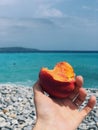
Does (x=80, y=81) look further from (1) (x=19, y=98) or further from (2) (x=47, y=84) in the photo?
(1) (x=19, y=98)

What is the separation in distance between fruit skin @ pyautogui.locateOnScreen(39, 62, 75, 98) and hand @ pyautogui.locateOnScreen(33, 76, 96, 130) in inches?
1.4

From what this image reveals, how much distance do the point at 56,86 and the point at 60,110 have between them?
6.4 inches

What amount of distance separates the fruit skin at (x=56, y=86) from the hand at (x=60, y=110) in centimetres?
4

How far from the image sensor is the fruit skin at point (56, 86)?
2.81m

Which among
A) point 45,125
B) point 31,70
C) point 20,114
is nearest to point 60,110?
point 45,125

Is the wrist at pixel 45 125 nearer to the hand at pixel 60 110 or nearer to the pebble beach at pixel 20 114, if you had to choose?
the hand at pixel 60 110

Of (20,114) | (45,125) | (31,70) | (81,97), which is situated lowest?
(31,70)

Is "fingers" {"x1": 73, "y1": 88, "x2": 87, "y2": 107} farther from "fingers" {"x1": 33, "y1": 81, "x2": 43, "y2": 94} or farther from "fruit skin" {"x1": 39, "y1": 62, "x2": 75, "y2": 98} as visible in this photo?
"fingers" {"x1": 33, "y1": 81, "x2": 43, "y2": 94}

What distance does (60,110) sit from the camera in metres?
2.85

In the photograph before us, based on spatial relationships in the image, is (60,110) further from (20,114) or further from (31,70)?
(31,70)

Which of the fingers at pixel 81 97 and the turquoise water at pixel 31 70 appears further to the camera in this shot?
the turquoise water at pixel 31 70

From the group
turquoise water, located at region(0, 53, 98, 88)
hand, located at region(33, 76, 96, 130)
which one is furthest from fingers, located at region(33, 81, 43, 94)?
turquoise water, located at region(0, 53, 98, 88)

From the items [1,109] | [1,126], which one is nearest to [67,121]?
[1,126]

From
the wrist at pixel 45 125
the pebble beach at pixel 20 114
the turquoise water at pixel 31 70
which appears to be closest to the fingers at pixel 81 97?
the wrist at pixel 45 125
